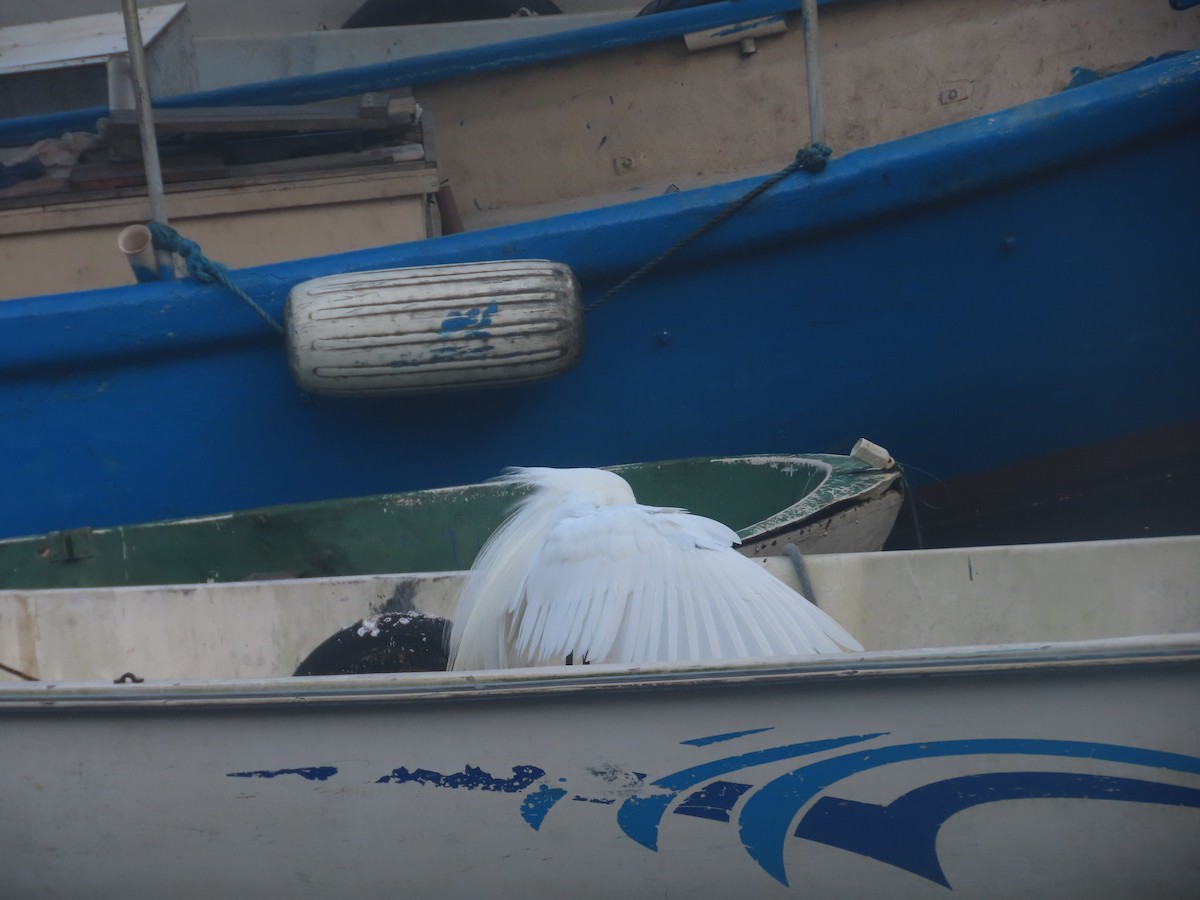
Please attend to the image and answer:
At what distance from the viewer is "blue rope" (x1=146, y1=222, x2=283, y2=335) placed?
8.45 ft

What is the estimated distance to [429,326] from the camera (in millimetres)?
2422

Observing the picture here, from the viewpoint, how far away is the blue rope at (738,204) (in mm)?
2561

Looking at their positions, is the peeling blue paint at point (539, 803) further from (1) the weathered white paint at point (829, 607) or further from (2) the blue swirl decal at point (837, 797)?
(1) the weathered white paint at point (829, 607)

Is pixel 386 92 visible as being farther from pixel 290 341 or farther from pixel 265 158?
pixel 290 341

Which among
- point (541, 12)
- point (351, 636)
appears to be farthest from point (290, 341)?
point (541, 12)

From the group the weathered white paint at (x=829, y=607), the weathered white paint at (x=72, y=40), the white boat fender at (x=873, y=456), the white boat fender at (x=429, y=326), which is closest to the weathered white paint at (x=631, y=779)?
the weathered white paint at (x=829, y=607)

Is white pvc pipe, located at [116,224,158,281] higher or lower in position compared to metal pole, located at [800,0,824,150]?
lower

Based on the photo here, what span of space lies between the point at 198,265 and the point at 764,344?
1.37m

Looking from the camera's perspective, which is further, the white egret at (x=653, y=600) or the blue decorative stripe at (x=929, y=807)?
the white egret at (x=653, y=600)

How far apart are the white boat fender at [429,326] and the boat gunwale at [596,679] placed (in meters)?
0.99

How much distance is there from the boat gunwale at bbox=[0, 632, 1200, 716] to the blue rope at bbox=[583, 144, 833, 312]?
4.18 feet

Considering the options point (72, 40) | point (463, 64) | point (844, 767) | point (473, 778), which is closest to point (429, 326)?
point (473, 778)

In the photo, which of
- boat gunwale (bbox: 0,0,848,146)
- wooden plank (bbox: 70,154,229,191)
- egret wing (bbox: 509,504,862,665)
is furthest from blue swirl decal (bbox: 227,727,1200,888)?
boat gunwale (bbox: 0,0,848,146)

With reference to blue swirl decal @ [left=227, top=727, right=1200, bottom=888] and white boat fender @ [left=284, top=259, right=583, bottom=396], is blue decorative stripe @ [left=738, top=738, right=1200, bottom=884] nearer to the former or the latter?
blue swirl decal @ [left=227, top=727, right=1200, bottom=888]
